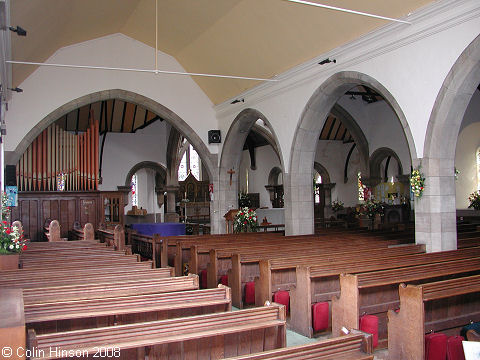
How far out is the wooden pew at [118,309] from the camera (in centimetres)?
287

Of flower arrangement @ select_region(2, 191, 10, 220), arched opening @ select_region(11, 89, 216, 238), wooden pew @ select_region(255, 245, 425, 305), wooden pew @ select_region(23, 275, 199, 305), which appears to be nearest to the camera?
wooden pew @ select_region(23, 275, 199, 305)

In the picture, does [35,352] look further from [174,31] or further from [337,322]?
[174,31]

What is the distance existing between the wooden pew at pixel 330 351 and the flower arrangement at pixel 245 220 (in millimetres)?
8643

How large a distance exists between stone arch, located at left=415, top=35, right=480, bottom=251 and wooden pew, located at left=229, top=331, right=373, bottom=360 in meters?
5.00

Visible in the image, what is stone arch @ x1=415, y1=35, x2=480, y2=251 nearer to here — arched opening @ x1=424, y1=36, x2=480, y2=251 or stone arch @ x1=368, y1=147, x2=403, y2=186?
arched opening @ x1=424, y1=36, x2=480, y2=251

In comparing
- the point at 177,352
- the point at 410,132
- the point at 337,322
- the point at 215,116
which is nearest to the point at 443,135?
the point at 410,132

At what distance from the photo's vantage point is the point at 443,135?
22.2 feet

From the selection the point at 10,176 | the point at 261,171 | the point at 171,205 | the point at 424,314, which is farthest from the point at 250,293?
the point at 261,171

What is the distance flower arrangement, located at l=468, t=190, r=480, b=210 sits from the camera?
1334cm

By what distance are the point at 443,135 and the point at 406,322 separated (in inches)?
158

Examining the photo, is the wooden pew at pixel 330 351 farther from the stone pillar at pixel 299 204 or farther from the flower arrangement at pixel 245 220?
the flower arrangement at pixel 245 220

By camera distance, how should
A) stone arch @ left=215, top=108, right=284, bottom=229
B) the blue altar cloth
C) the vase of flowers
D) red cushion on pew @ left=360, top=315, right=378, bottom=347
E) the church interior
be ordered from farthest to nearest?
1. the blue altar cloth
2. stone arch @ left=215, top=108, right=284, bottom=229
3. the vase of flowers
4. red cushion on pew @ left=360, top=315, right=378, bottom=347
5. the church interior

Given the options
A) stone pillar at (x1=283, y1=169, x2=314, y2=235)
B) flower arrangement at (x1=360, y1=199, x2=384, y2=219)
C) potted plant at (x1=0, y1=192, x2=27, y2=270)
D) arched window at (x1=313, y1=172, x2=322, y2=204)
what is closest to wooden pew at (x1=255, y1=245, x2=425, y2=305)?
potted plant at (x1=0, y1=192, x2=27, y2=270)

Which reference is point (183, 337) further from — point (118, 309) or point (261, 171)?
point (261, 171)
